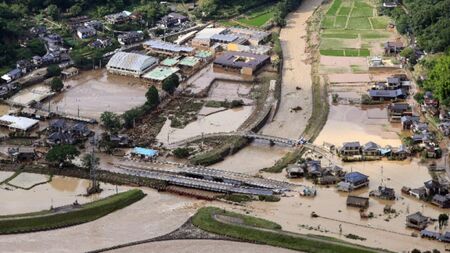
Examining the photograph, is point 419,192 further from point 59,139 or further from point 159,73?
point 159,73

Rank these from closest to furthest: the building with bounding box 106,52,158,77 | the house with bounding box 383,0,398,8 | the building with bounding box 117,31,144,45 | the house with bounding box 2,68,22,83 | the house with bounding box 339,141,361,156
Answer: the house with bounding box 339,141,361,156
the house with bounding box 2,68,22,83
the building with bounding box 106,52,158,77
the building with bounding box 117,31,144,45
the house with bounding box 383,0,398,8

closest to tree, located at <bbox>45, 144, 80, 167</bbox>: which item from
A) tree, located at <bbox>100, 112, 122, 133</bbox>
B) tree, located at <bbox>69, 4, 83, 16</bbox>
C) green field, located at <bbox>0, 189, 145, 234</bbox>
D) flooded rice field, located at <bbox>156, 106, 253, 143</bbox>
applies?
green field, located at <bbox>0, 189, 145, 234</bbox>

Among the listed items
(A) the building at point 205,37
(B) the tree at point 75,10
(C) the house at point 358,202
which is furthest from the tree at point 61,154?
(B) the tree at point 75,10

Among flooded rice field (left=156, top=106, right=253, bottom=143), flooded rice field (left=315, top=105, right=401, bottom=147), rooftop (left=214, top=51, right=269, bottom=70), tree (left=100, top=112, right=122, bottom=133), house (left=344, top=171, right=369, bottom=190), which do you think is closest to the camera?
house (left=344, top=171, right=369, bottom=190)

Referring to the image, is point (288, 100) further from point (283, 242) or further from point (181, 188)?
point (283, 242)

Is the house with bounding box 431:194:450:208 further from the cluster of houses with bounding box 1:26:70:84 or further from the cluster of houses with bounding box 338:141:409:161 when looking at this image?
the cluster of houses with bounding box 1:26:70:84

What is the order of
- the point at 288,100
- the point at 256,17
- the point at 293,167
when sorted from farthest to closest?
the point at 256,17 → the point at 288,100 → the point at 293,167

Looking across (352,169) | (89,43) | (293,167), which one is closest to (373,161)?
(352,169)
